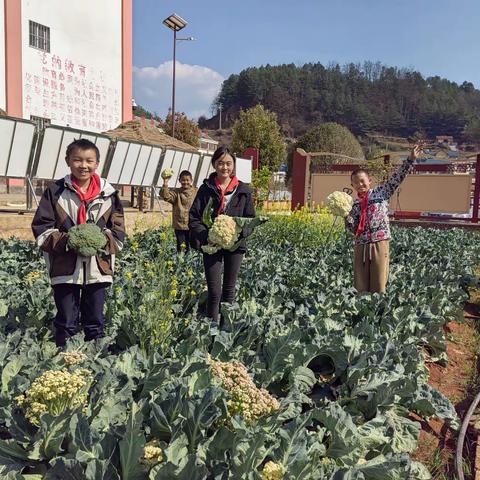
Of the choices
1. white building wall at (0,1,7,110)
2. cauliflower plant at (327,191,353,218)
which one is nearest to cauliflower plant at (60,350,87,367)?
cauliflower plant at (327,191,353,218)

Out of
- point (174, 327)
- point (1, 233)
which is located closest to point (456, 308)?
point (174, 327)

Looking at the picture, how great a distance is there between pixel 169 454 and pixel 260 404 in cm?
48

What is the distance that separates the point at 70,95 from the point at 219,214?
60.5 ft

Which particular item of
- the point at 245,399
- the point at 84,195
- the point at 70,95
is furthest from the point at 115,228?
the point at 70,95

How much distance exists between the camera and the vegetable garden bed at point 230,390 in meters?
1.89

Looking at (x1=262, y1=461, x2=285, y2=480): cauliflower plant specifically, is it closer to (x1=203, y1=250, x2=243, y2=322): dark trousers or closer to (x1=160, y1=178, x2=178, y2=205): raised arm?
(x1=203, y1=250, x2=243, y2=322): dark trousers

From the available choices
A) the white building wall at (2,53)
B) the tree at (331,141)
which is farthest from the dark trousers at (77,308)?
the tree at (331,141)

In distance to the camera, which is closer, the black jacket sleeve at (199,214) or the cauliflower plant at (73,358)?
the cauliflower plant at (73,358)

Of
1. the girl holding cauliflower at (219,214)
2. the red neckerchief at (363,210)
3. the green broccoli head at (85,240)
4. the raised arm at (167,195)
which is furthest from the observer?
the raised arm at (167,195)

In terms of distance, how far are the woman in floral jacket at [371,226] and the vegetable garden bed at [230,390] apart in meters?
0.28

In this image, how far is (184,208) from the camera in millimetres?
6949

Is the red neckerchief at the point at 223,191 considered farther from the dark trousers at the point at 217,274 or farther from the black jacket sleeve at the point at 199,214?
the dark trousers at the point at 217,274

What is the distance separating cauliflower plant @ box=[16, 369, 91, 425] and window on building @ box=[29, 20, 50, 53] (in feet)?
62.8

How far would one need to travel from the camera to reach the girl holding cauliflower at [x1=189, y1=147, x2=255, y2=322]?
3652mm
